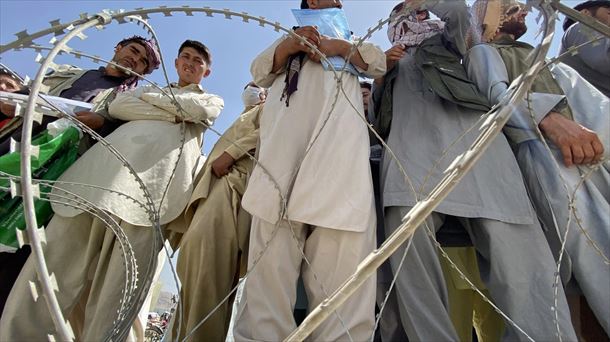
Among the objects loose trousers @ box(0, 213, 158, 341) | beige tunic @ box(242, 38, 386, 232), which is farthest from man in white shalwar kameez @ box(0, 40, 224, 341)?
beige tunic @ box(242, 38, 386, 232)

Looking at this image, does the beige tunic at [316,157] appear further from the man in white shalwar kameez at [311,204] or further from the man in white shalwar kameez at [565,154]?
the man in white shalwar kameez at [565,154]

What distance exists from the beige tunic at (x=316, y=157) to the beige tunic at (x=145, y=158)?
0.48m

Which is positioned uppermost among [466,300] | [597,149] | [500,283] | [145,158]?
[145,158]

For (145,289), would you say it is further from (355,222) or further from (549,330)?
(549,330)

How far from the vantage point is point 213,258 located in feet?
7.27

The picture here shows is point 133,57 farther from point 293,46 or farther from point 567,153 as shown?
point 567,153

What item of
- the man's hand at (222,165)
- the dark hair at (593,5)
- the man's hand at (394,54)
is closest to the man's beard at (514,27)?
the dark hair at (593,5)

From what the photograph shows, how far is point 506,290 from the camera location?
1.83m

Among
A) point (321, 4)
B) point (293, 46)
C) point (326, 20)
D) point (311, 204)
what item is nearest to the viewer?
point (311, 204)

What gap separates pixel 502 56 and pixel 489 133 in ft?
5.56

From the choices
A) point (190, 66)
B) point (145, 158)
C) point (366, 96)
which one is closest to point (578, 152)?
point (366, 96)

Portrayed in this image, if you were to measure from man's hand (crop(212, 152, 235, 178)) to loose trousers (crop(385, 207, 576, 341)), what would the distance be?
996 mm

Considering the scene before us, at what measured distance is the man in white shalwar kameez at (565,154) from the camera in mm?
1870

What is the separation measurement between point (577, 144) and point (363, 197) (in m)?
1.01
